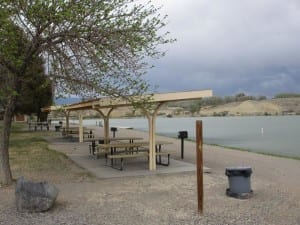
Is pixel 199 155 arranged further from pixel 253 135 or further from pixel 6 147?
pixel 253 135

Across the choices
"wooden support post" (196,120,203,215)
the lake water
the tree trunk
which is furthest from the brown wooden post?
the lake water

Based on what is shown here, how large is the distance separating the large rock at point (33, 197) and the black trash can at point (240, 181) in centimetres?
334

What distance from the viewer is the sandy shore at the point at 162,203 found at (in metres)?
7.32

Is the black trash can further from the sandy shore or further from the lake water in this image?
the lake water

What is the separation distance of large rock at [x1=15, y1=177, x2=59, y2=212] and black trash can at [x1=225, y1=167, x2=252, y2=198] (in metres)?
3.34

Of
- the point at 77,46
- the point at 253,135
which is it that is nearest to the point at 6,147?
the point at 77,46

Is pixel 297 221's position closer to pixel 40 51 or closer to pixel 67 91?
pixel 67 91

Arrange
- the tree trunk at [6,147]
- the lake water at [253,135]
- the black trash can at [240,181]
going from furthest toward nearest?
1. the lake water at [253,135]
2. the tree trunk at [6,147]
3. the black trash can at [240,181]

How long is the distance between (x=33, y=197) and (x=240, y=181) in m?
3.77

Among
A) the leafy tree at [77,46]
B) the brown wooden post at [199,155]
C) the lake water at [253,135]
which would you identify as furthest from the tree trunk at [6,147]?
the lake water at [253,135]

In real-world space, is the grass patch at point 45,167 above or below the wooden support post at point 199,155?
below

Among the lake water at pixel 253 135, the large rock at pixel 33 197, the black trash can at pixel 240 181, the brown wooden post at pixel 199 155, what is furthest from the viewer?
the lake water at pixel 253 135

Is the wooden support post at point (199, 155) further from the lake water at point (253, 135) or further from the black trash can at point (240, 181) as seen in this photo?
the lake water at point (253, 135)

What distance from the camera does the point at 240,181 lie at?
894cm
